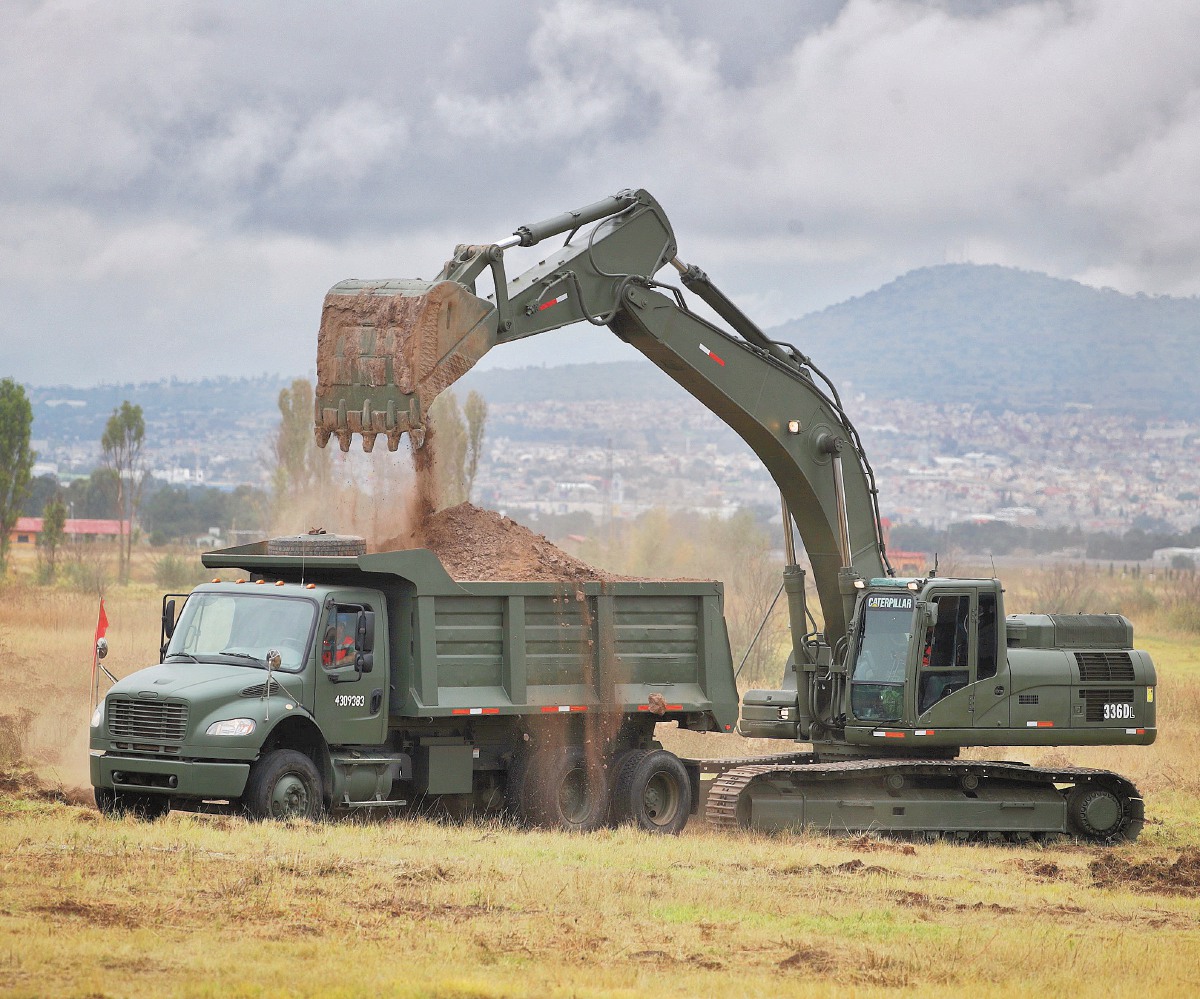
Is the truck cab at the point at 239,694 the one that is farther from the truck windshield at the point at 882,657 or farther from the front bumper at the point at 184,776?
the truck windshield at the point at 882,657

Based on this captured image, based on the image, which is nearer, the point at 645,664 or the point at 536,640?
the point at 536,640

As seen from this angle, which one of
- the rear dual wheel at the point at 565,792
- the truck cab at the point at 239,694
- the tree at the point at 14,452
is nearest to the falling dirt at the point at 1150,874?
the rear dual wheel at the point at 565,792

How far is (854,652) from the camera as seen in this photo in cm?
1922

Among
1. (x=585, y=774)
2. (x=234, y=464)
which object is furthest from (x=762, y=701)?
(x=234, y=464)

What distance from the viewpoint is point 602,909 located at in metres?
A: 12.3

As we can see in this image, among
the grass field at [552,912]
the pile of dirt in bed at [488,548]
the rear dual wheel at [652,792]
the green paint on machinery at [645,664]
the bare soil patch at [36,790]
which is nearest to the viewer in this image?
the grass field at [552,912]

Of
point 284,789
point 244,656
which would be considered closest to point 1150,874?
point 284,789

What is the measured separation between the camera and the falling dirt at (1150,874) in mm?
15552

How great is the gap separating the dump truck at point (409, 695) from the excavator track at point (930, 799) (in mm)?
939

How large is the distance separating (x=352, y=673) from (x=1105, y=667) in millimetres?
8851

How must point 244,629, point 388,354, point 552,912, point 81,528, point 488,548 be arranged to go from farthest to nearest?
point 81,528
point 488,548
point 244,629
point 388,354
point 552,912

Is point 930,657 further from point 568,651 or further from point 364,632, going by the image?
point 364,632

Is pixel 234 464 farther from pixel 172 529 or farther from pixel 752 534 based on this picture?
pixel 752 534

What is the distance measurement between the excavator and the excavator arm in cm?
3
